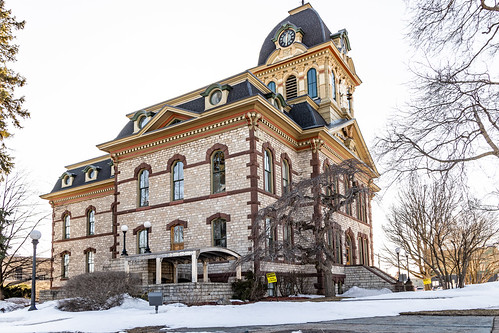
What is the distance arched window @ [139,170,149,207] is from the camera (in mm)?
27862

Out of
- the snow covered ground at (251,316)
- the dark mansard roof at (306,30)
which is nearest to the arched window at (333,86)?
the dark mansard roof at (306,30)

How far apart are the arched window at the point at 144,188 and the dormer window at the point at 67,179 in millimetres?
12481

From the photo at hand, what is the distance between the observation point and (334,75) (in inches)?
1419

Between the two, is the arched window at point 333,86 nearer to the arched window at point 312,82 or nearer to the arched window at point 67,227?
the arched window at point 312,82

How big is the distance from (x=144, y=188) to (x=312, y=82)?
15082 mm

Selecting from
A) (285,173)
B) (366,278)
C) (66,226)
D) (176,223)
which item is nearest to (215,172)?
(176,223)

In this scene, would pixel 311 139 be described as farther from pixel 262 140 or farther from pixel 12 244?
pixel 12 244

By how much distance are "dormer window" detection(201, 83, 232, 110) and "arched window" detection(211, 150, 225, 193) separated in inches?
104

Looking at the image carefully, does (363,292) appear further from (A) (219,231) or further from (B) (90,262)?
(B) (90,262)

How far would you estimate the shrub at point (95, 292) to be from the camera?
57.9 feet

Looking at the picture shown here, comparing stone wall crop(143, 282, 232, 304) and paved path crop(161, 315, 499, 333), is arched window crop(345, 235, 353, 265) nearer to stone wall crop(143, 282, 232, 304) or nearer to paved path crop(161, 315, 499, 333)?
stone wall crop(143, 282, 232, 304)

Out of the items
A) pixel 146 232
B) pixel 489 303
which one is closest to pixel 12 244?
pixel 146 232

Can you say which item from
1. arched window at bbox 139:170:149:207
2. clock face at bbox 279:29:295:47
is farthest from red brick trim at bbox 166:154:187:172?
clock face at bbox 279:29:295:47

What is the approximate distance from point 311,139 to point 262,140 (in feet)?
15.0
